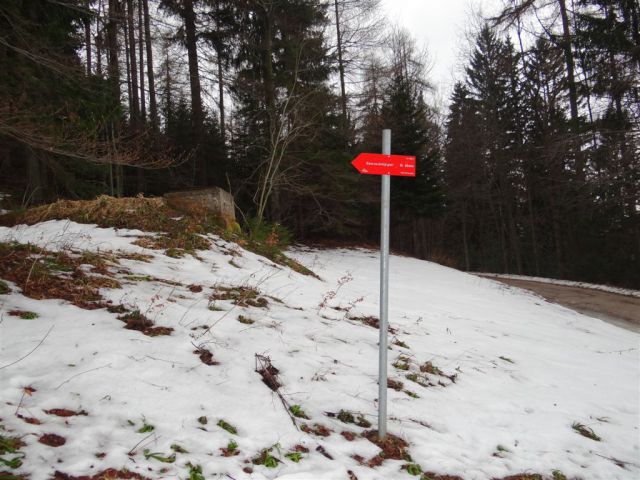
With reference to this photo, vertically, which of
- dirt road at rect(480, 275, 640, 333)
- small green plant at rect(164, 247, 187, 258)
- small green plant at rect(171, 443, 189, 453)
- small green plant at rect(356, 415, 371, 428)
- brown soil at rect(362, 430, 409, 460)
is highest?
small green plant at rect(164, 247, 187, 258)

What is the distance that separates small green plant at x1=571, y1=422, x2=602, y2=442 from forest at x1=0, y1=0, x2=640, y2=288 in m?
5.60

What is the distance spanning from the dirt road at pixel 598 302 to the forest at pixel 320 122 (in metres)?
3.22

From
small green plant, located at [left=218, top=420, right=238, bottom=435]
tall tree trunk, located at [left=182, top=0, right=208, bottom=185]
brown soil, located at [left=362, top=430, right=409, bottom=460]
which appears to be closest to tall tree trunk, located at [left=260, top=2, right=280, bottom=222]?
tall tree trunk, located at [left=182, top=0, right=208, bottom=185]

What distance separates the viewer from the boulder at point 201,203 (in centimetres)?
804

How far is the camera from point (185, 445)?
87.2 inches

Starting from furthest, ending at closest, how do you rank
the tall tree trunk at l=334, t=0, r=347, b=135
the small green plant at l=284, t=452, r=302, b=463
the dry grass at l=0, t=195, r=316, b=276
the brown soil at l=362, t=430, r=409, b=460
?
the tall tree trunk at l=334, t=0, r=347, b=135 < the dry grass at l=0, t=195, r=316, b=276 < the brown soil at l=362, t=430, r=409, b=460 < the small green plant at l=284, t=452, r=302, b=463

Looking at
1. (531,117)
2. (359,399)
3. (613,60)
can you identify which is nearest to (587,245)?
(531,117)

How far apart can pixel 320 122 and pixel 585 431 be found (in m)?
13.4

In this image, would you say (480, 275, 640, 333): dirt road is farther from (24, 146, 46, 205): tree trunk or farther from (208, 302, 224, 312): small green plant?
(24, 146, 46, 205): tree trunk

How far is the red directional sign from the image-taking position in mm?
2643

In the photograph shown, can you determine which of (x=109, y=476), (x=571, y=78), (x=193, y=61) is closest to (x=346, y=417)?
(x=109, y=476)

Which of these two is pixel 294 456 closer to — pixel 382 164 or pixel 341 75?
pixel 382 164

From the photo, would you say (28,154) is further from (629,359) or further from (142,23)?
(629,359)

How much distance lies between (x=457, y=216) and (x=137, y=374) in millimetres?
28116
